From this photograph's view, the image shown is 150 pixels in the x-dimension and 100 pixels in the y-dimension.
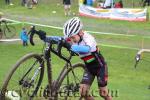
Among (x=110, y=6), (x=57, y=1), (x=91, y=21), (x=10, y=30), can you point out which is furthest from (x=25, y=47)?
(x=57, y=1)

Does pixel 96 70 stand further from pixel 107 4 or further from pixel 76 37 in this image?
pixel 107 4

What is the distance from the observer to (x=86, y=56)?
25.1 feet

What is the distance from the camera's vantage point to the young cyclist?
7.32 m

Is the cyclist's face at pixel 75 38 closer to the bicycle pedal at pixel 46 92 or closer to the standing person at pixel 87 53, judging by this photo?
the standing person at pixel 87 53

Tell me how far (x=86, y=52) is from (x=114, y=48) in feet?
41.9

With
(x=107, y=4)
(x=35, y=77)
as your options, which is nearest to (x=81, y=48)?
(x=35, y=77)

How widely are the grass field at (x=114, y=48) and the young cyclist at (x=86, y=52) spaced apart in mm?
1817

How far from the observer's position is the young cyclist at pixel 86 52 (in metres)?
7.32

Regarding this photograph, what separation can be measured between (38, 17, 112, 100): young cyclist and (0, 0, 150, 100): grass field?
182 centimetres

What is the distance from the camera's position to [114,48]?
20.1 m

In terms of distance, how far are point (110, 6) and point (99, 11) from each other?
130cm

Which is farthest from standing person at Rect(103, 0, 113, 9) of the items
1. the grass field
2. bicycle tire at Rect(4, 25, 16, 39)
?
bicycle tire at Rect(4, 25, 16, 39)

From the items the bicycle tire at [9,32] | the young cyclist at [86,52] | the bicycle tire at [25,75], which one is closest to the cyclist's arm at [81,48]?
the young cyclist at [86,52]

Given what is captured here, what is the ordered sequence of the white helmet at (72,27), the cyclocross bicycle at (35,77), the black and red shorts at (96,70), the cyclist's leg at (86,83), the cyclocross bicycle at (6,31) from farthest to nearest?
the cyclocross bicycle at (6,31) → the cyclist's leg at (86,83) → the black and red shorts at (96,70) → the white helmet at (72,27) → the cyclocross bicycle at (35,77)
